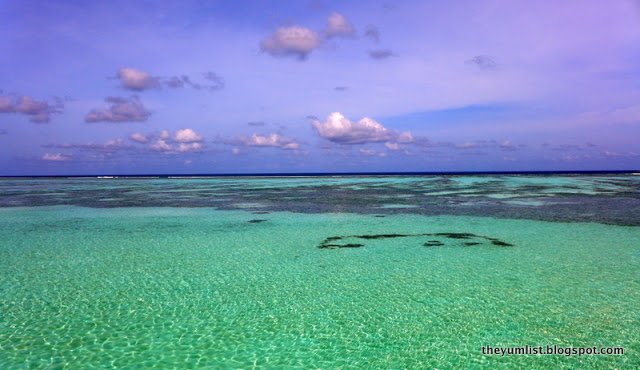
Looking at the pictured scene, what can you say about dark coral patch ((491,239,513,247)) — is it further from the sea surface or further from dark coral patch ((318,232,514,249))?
the sea surface

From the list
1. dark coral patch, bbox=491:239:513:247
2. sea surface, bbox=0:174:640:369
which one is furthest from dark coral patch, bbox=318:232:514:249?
sea surface, bbox=0:174:640:369

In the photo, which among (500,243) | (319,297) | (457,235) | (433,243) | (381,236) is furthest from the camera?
(381,236)

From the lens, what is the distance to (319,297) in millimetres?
8867

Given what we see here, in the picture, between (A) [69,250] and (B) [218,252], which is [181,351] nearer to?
(B) [218,252]

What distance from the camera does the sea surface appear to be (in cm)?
628

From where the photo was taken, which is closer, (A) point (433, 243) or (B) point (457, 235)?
(A) point (433, 243)

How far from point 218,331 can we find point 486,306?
17.4 feet

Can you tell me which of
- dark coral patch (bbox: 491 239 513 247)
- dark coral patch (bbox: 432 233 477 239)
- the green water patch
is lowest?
the green water patch

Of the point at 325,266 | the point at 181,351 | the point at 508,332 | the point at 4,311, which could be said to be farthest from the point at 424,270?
the point at 4,311

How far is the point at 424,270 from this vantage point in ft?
35.9

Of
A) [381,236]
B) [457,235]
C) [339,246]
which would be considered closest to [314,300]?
[339,246]

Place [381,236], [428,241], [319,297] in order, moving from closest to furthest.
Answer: [319,297] < [428,241] < [381,236]

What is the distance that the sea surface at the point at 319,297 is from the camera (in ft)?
20.6

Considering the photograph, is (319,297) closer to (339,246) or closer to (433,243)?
(339,246)
